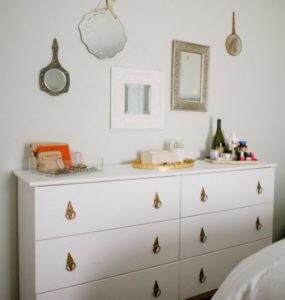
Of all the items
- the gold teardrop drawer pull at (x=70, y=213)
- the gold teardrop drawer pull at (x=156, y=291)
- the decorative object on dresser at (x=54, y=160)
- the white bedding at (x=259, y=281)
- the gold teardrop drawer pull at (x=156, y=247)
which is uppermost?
the decorative object on dresser at (x=54, y=160)

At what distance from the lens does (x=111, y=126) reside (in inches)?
89.3

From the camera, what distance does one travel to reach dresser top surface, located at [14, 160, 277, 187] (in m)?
1.67

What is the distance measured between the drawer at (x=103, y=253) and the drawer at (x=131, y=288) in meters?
0.03

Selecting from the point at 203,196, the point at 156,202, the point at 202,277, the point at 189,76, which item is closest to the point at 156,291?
the point at 202,277

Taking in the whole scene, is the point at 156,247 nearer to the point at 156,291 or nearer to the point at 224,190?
the point at 156,291

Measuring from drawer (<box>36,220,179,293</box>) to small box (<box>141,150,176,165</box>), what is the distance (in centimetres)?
39

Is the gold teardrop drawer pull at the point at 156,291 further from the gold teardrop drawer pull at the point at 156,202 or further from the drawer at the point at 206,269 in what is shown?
the gold teardrop drawer pull at the point at 156,202

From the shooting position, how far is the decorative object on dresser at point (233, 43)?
2.76m

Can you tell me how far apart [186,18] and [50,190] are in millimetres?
1644

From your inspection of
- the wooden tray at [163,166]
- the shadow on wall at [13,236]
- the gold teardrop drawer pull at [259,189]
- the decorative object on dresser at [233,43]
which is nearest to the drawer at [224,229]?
the gold teardrop drawer pull at [259,189]

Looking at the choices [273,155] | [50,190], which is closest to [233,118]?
[273,155]

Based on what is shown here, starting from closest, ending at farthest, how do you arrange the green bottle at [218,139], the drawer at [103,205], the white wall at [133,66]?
the drawer at [103,205] → the white wall at [133,66] → the green bottle at [218,139]

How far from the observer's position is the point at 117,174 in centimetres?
189

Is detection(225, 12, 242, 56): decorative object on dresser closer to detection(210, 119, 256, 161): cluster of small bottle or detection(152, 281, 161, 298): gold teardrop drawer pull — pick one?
detection(210, 119, 256, 161): cluster of small bottle
